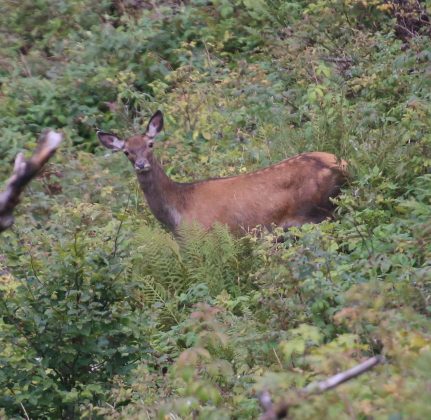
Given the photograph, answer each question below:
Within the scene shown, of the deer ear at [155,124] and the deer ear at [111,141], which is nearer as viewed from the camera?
the deer ear at [111,141]

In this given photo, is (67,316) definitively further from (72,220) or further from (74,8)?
(74,8)

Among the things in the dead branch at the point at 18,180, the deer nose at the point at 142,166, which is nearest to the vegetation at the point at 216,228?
the deer nose at the point at 142,166

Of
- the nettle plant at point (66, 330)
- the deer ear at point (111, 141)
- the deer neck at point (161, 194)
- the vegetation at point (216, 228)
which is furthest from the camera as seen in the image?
the deer ear at point (111, 141)

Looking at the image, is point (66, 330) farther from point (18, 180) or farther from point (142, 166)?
point (142, 166)

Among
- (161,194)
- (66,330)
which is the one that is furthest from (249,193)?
(66,330)

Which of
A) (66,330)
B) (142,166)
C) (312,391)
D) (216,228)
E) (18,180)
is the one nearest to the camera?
(312,391)

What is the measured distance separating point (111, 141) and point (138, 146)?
0.45 meters

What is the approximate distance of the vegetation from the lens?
637 cm

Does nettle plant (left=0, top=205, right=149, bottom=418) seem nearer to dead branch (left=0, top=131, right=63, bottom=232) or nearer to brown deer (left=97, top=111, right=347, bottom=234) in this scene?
dead branch (left=0, top=131, right=63, bottom=232)

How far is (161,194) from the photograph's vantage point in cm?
1139

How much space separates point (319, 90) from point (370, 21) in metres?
2.56

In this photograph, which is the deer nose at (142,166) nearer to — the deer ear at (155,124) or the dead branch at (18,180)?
the deer ear at (155,124)

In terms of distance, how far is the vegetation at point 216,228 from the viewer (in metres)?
6.37

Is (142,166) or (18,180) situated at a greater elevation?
(18,180)
